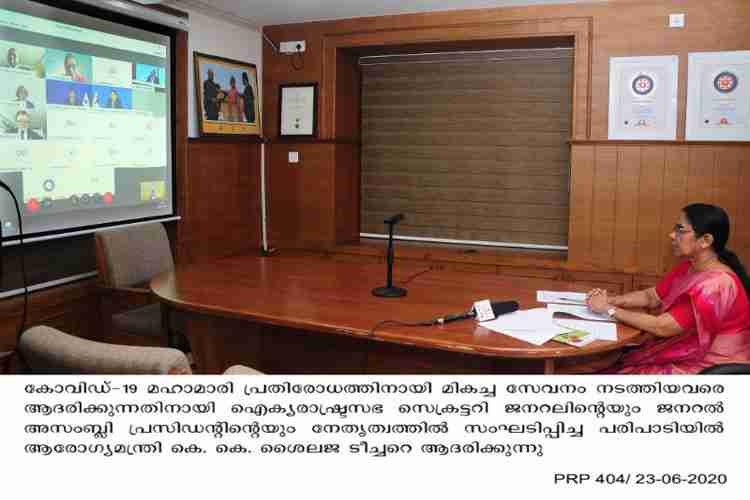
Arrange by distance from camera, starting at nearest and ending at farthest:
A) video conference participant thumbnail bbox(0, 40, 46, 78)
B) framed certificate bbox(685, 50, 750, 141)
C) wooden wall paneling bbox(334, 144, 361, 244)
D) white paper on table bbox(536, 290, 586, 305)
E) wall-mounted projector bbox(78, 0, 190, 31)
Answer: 1. white paper on table bbox(536, 290, 586, 305)
2. video conference participant thumbnail bbox(0, 40, 46, 78)
3. wall-mounted projector bbox(78, 0, 190, 31)
4. framed certificate bbox(685, 50, 750, 141)
5. wooden wall paneling bbox(334, 144, 361, 244)

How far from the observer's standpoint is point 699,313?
2398mm

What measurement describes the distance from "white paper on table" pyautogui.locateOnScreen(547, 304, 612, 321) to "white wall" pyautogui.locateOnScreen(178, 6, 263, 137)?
3.06 metres

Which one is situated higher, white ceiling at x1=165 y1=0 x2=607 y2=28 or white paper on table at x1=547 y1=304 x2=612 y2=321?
white ceiling at x1=165 y1=0 x2=607 y2=28

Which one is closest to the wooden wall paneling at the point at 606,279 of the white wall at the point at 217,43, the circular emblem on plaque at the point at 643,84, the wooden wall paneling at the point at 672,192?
the wooden wall paneling at the point at 672,192

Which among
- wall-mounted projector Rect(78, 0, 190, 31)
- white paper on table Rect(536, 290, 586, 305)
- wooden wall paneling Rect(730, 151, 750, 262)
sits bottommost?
white paper on table Rect(536, 290, 586, 305)

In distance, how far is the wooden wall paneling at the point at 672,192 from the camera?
172 inches

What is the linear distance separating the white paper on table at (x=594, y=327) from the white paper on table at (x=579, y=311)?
0.05 metres

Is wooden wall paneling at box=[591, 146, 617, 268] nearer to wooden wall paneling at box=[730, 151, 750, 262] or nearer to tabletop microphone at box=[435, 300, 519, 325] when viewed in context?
wooden wall paneling at box=[730, 151, 750, 262]

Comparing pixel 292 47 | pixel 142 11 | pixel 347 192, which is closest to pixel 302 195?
pixel 347 192

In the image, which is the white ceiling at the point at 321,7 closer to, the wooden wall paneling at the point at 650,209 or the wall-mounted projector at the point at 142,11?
the wall-mounted projector at the point at 142,11

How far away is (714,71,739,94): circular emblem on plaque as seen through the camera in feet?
13.8

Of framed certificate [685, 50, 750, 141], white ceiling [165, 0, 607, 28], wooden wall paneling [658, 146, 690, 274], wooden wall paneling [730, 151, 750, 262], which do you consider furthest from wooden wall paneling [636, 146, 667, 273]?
white ceiling [165, 0, 607, 28]
